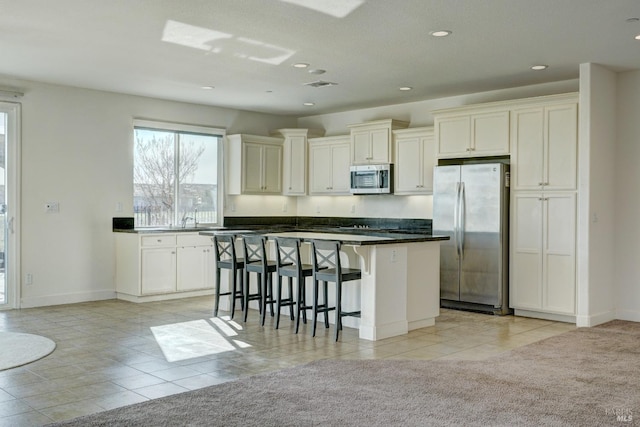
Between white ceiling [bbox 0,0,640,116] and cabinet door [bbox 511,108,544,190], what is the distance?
48 centimetres

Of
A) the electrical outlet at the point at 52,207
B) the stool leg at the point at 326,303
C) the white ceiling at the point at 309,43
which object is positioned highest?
the white ceiling at the point at 309,43

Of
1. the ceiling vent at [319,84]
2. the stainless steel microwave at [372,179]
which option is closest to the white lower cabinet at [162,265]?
the stainless steel microwave at [372,179]

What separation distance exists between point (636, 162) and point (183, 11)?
5.01m

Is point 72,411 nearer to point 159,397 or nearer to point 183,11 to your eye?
point 159,397

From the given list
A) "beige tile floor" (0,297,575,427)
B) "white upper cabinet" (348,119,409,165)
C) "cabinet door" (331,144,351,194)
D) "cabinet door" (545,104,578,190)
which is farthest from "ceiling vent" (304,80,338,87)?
"beige tile floor" (0,297,575,427)

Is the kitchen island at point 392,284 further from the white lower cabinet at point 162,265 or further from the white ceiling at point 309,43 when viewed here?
the white lower cabinet at point 162,265

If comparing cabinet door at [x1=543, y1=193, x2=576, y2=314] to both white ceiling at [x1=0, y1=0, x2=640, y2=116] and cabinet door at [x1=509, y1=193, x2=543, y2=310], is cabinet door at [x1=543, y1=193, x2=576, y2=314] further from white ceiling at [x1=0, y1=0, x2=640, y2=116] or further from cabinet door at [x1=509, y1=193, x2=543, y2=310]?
white ceiling at [x1=0, y1=0, x2=640, y2=116]

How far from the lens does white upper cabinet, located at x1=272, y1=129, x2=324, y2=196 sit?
9617 millimetres

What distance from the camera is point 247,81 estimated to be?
7.19 metres

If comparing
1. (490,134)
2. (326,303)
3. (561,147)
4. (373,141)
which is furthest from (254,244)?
(561,147)

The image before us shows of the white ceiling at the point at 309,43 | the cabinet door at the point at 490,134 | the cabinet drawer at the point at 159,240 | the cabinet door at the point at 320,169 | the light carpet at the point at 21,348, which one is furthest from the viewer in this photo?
the cabinet door at the point at 320,169

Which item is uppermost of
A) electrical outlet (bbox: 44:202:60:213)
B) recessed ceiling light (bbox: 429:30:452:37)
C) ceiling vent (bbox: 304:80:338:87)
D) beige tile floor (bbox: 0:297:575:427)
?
ceiling vent (bbox: 304:80:338:87)

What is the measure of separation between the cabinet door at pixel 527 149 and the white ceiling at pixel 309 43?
18.8 inches

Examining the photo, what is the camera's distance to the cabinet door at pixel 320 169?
9.36 m
